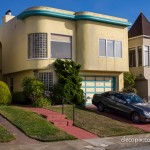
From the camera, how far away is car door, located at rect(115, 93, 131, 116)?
1914cm

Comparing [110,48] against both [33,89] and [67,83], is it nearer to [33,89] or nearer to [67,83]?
[67,83]

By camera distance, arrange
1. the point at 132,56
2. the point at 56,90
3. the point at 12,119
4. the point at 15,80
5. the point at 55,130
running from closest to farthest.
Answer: the point at 55,130 → the point at 12,119 → the point at 56,90 → the point at 15,80 → the point at 132,56

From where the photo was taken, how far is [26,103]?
76.0 ft

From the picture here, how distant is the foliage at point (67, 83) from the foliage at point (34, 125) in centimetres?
444

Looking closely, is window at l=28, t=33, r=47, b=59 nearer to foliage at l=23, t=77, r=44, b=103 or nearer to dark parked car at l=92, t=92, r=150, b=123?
foliage at l=23, t=77, r=44, b=103

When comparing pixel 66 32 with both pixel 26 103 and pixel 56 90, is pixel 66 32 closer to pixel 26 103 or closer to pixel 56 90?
pixel 56 90

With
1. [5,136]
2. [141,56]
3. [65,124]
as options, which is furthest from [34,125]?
[141,56]

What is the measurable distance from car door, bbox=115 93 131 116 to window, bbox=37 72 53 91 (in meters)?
5.13

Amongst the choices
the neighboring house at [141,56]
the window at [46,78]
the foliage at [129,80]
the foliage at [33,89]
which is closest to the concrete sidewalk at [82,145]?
the foliage at [33,89]

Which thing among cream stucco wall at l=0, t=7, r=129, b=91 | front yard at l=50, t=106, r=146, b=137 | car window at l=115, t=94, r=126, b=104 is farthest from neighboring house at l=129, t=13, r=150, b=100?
front yard at l=50, t=106, r=146, b=137

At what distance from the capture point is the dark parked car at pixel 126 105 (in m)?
18.3

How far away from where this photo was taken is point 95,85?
25.0 meters

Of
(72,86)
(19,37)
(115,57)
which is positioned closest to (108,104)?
(72,86)

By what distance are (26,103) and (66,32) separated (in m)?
5.82
